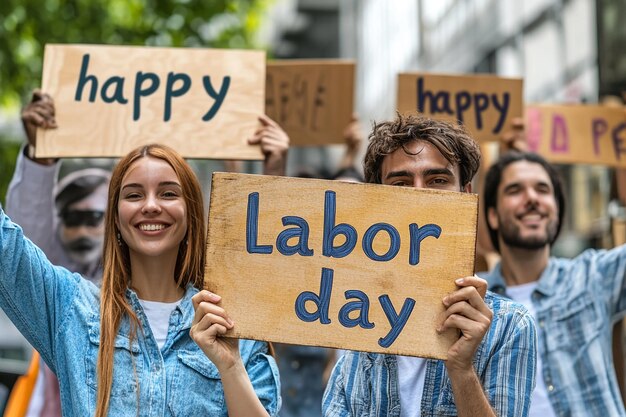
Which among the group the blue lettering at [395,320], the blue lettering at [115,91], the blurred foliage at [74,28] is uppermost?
the blurred foliage at [74,28]

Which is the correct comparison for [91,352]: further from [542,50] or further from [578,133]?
[542,50]

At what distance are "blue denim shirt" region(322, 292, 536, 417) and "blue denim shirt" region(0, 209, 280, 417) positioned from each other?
1.20 ft

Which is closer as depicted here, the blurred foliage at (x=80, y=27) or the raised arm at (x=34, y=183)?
the raised arm at (x=34, y=183)

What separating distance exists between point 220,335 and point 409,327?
0.51 metres

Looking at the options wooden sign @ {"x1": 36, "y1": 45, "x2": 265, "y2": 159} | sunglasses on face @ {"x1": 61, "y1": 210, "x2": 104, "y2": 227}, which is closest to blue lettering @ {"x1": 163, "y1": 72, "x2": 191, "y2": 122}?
wooden sign @ {"x1": 36, "y1": 45, "x2": 265, "y2": 159}

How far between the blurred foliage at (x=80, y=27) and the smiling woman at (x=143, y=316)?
6.84 meters

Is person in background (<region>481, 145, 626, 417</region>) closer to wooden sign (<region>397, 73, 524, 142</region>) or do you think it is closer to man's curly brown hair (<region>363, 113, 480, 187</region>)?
wooden sign (<region>397, 73, 524, 142</region>)

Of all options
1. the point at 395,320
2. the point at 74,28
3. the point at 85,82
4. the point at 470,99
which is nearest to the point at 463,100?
the point at 470,99

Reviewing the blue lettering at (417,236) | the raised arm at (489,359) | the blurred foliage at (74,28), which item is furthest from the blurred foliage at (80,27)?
the raised arm at (489,359)

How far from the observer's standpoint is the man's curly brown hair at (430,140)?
283 cm

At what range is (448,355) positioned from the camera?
2625 mm

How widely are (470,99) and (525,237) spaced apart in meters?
1.01

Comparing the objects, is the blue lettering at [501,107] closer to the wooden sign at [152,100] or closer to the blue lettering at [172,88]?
the wooden sign at [152,100]

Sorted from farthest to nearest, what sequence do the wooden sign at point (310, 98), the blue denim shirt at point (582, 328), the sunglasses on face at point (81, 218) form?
the wooden sign at point (310, 98) < the sunglasses on face at point (81, 218) < the blue denim shirt at point (582, 328)
